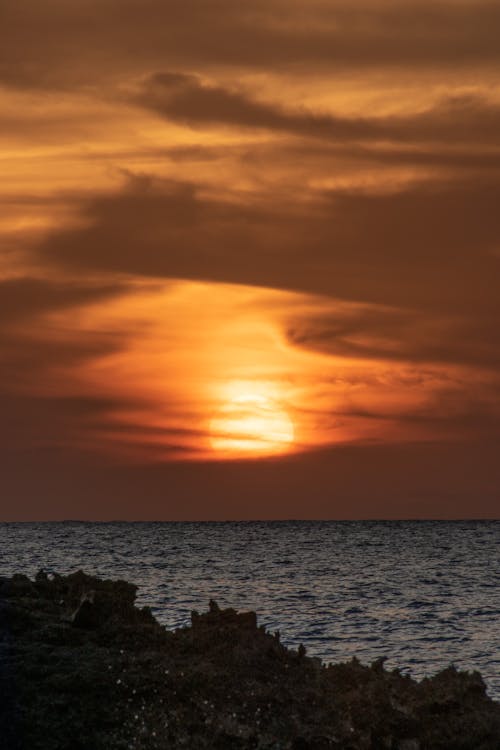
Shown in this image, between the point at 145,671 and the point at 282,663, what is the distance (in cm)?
302

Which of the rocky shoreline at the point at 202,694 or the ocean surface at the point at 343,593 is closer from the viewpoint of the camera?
the rocky shoreline at the point at 202,694

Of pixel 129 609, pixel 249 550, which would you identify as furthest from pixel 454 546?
pixel 129 609

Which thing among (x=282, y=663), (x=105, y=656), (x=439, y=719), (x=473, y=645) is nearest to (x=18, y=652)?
(x=105, y=656)

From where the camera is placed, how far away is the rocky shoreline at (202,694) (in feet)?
58.7

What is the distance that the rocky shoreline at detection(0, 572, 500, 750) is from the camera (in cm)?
1789

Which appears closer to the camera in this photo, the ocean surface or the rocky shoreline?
the rocky shoreline


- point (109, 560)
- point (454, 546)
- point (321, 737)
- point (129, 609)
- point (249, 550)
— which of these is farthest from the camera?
point (454, 546)

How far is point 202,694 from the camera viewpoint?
63.4 feet

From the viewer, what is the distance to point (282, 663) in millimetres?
21375

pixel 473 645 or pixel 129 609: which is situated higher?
pixel 129 609

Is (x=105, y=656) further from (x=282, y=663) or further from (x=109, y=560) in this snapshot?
(x=109, y=560)

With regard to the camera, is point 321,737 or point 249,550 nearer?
point 321,737

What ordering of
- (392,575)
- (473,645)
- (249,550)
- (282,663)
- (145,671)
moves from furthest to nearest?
(249,550) → (392,575) → (473,645) → (282,663) → (145,671)

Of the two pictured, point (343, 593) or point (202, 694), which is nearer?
point (202, 694)
